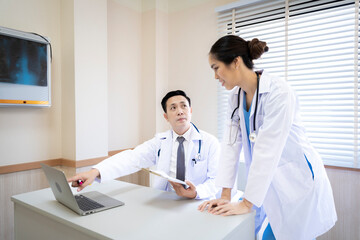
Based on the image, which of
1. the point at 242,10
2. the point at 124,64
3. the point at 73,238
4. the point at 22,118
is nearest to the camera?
the point at 73,238

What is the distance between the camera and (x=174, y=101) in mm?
1815

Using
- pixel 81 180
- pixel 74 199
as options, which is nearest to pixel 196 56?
pixel 81 180

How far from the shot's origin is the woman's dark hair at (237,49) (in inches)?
Answer: 50.1

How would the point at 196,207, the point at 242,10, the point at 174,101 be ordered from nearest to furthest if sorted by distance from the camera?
the point at 196,207 → the point at 174,101 → the point at 242,10

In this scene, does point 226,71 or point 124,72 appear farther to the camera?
point 124,72

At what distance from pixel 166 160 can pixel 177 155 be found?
0.32ft

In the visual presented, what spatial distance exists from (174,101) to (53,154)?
1.38 meters

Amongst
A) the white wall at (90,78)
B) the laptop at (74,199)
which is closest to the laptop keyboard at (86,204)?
the laptop at (74,199)

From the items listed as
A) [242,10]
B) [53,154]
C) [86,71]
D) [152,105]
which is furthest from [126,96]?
[242,10]

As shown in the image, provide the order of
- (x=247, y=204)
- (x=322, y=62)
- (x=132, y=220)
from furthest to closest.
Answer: (x=322, y=62)
(x=247, y=204)
(x=132, y=220)

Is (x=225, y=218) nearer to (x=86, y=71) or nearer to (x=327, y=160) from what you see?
(x=327, y=160)

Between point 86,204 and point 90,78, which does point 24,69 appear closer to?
point 90,78

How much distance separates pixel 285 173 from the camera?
123 centimetres

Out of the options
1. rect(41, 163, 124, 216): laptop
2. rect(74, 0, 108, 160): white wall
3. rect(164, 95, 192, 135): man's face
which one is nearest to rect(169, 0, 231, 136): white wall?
rect(74, 0, 108, 160): white wall
